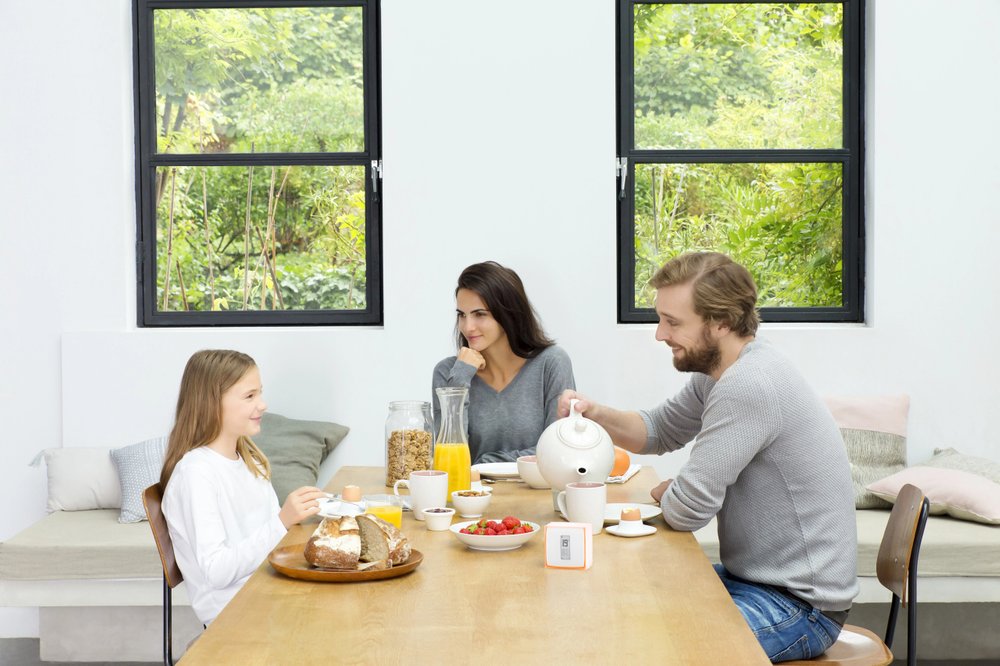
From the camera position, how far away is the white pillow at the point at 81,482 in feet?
11.6

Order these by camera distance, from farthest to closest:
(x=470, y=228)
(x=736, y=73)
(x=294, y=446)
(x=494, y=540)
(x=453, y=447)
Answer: (x=736, y=73) → (x=470, y=228) → (x=294, y=446) → (x=453, y=447) → (x=494, y=540)

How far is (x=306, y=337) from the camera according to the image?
12.5 feet

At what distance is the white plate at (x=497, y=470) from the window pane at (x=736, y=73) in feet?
5.49

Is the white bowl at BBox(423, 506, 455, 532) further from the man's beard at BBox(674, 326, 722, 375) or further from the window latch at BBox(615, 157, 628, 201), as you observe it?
the window latch at BBox(615, 157, 628, 201)

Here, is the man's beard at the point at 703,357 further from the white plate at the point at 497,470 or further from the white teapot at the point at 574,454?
the white plate at the point at 497,470

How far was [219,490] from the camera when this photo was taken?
2.09 metres

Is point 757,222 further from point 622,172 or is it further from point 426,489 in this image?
point 426,489

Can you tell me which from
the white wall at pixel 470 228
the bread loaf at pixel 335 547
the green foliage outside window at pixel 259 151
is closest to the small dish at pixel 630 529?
the bread loaf at pixel 335 547

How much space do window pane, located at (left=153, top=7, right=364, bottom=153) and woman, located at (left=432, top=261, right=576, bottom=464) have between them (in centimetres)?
111

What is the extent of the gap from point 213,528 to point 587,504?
70cm

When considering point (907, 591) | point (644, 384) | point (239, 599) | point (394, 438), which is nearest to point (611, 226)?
point (644, 384)

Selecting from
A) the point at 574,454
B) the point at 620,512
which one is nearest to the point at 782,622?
the point at 620,512

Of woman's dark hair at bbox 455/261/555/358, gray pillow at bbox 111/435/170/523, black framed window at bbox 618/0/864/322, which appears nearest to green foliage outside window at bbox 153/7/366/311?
gray pillow at bbox 111/435/170/523

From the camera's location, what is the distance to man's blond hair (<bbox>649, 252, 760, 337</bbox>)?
2094 millimetres
